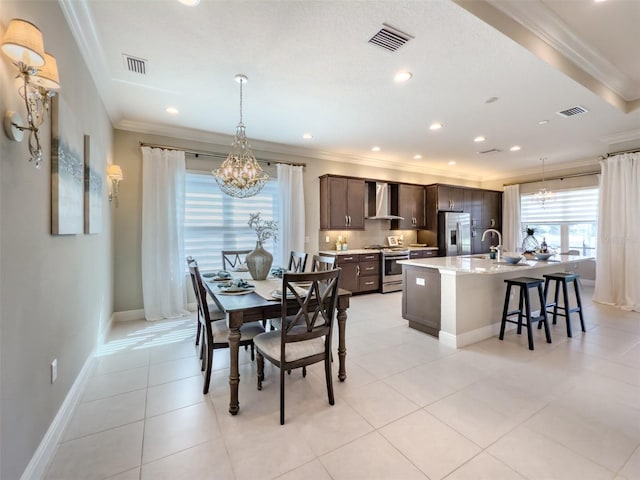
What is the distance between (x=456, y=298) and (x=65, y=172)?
367 cm

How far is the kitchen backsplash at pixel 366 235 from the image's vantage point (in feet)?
19.3

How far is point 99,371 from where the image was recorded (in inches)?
102

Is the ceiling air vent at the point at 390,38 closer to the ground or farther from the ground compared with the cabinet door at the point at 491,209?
farther from the ground

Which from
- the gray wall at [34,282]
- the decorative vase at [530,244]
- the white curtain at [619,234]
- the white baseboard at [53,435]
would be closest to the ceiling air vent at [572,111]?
the decorative vase at [530,244]

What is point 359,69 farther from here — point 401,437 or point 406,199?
point 406,199

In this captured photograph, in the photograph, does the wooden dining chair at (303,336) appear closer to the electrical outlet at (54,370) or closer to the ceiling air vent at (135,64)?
the electrical outlet at (54,370)

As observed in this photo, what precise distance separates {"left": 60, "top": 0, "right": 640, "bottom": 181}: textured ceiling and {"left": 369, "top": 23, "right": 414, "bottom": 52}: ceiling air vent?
0.06 metres

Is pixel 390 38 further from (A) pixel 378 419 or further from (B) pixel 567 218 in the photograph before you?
(B) pixel 567 218

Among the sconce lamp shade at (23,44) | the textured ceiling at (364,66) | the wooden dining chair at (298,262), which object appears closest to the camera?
the sconce lamp shade at (23,44)

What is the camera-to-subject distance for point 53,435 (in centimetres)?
167

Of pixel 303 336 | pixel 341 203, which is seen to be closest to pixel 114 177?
pixel 303 336

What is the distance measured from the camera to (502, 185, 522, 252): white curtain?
7395 mm

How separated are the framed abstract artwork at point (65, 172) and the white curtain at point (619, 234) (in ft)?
23.7

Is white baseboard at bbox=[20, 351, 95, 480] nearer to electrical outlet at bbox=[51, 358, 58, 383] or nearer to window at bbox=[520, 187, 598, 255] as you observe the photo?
electrical outlet at bbox=[51, 358, 58, 383]
